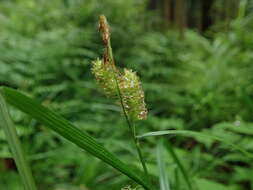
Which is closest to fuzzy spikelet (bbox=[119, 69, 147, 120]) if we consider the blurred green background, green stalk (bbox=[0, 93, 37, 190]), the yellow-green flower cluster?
the yellow-green flower cluster

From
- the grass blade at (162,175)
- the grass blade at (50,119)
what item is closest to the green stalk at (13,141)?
the grass blade at (50,119)

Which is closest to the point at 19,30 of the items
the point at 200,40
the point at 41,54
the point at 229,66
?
the point at 41,54

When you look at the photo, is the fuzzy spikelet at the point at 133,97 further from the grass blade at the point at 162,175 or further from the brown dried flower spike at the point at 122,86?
the grass blade at the point at 162,175

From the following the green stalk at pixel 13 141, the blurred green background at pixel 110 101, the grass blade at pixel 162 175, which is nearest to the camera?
the green stalk at pixel 13 141

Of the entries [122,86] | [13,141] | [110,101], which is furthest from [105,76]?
[110,101]

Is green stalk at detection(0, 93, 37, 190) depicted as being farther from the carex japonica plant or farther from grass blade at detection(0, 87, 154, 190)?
the carex japonica plant

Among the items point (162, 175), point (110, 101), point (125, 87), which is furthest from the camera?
point (110, 101)

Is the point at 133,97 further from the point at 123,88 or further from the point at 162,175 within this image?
the point at 162,175
